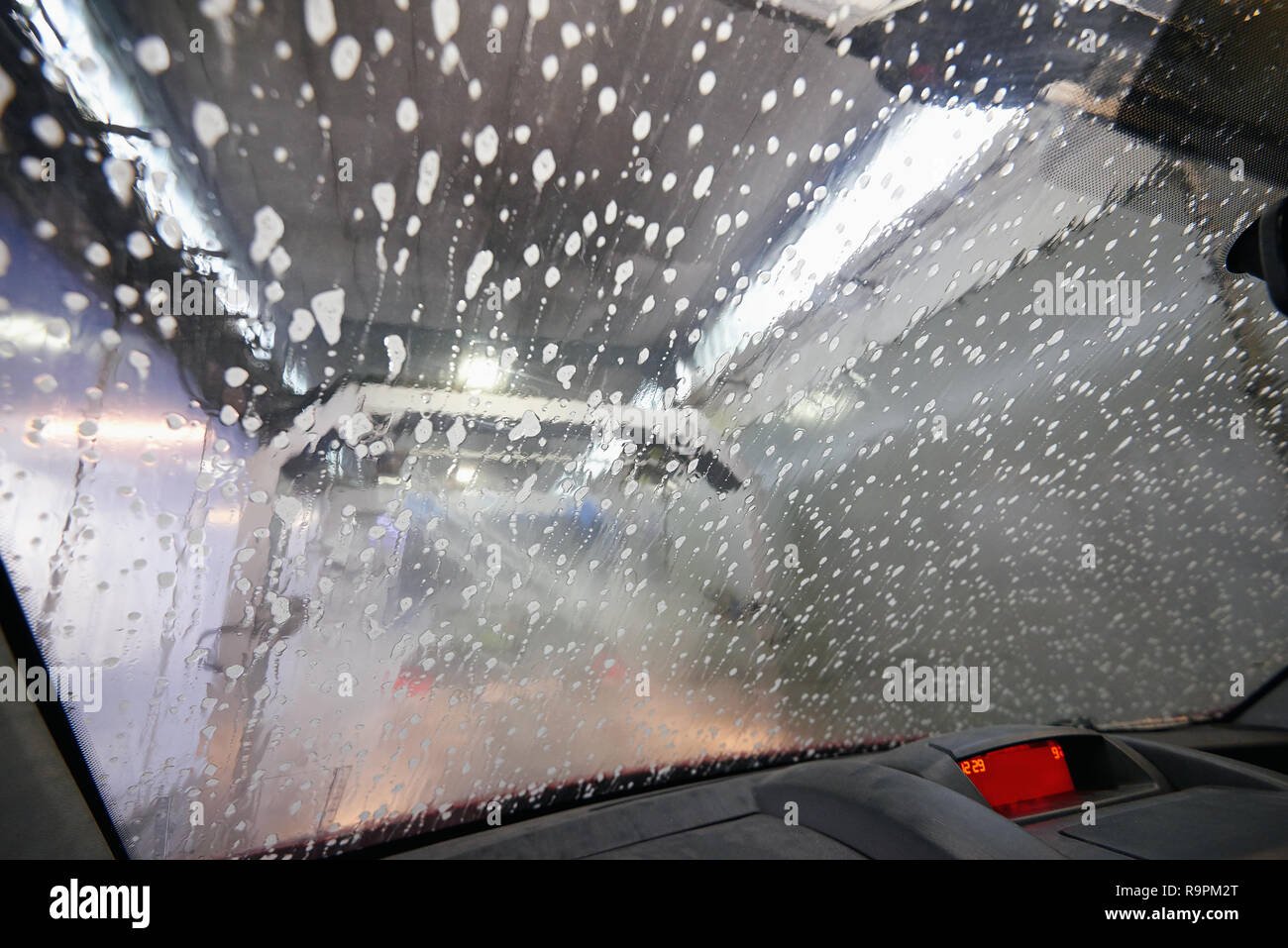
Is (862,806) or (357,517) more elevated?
(357,517)

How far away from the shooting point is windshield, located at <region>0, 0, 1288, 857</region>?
0.74 metres

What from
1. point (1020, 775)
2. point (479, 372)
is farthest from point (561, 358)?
point (1020, 775)

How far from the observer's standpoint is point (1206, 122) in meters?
1.33

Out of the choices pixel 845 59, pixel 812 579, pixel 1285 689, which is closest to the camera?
pixel 845 59

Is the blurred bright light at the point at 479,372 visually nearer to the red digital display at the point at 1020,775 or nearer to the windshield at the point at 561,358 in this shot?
the windshield at the point at 561,358

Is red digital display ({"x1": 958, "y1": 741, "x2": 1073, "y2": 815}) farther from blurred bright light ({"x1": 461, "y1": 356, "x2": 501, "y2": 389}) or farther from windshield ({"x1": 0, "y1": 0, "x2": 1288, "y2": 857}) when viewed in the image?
blurred bright light ({"x1": 461, "y1": 356, "x2": 501, "y2": 389})

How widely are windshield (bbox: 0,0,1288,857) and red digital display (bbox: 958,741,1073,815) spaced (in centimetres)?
33

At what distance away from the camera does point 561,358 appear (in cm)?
107

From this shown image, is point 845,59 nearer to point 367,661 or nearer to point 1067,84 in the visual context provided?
point 1067,84

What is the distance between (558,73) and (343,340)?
0.44 meters

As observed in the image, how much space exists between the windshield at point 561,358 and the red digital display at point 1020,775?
33cm

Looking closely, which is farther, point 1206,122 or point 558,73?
point 1206,122

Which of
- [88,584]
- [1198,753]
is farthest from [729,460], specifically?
[1198,753]

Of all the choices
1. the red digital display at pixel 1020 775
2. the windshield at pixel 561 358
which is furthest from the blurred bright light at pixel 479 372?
the red digital display at pixel 1020 775
